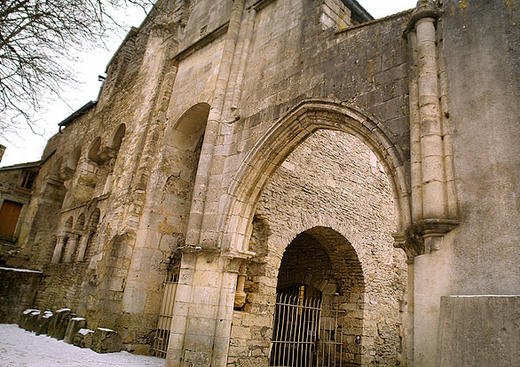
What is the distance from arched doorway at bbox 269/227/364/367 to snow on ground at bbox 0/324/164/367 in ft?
8.96

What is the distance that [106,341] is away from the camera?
6453 mm

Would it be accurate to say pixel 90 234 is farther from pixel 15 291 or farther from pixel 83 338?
pixel 83 338

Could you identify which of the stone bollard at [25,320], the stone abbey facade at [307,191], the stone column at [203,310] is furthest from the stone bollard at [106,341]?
the stone bollard at [25,320]

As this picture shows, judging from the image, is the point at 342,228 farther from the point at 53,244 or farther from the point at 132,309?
the point at 53,244

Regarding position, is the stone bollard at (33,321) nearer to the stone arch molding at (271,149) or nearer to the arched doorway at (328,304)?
the arched doorway at (328,304)

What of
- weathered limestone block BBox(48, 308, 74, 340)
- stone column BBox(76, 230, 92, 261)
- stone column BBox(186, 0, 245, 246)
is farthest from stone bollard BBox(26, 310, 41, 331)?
stone column BBox(186, 0, 245, 246)

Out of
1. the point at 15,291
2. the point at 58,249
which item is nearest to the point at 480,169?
the point at 58,249

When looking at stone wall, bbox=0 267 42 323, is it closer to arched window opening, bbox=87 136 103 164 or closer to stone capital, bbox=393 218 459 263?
arched window opening, bbox=87 136 103 164

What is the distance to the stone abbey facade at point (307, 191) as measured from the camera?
3201 millimetres

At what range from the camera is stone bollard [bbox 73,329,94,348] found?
6609 mm

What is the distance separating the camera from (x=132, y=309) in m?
6.99

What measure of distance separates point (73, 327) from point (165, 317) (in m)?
1.74

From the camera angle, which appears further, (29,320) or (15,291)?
(15,291)

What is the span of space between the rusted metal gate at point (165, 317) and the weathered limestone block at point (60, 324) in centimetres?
200
